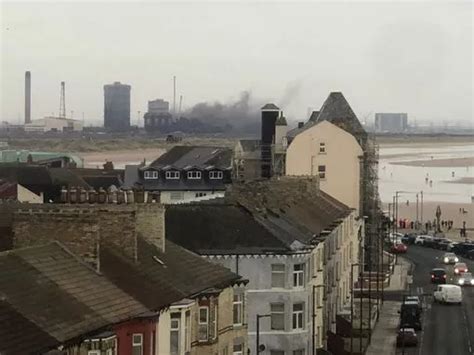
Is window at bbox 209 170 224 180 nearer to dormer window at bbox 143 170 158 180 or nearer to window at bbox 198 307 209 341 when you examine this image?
dormer window at bbox 143 170 158 180

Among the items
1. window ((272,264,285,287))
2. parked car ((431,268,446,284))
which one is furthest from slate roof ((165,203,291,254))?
parked car ((431,268,446,284))

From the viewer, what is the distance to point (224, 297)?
35344mm

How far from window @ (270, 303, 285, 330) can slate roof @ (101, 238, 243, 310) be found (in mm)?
11081

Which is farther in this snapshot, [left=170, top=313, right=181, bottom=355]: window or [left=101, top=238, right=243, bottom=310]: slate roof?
[left=170, top=313, right=181, bottom=355]: window

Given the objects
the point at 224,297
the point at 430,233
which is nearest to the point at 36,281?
the point at 224,297

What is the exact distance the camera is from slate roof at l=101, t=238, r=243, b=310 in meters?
28.2

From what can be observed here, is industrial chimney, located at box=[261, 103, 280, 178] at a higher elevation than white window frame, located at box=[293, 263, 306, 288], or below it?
higher

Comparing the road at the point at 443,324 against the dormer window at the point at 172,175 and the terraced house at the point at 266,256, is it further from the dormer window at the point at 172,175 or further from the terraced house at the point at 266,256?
the dormer window at the point at 172,175

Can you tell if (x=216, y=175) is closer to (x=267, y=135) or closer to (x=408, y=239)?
(x=267, y=135)

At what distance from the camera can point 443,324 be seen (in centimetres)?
6781

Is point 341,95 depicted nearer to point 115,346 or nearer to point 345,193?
point 345,193

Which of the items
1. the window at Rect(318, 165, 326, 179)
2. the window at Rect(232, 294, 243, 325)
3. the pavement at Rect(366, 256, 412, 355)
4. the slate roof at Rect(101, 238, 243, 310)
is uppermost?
the window at Rect(318, 165, 326, 179)

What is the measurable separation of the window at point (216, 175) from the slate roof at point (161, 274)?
221 feet

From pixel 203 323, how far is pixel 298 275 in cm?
1512
